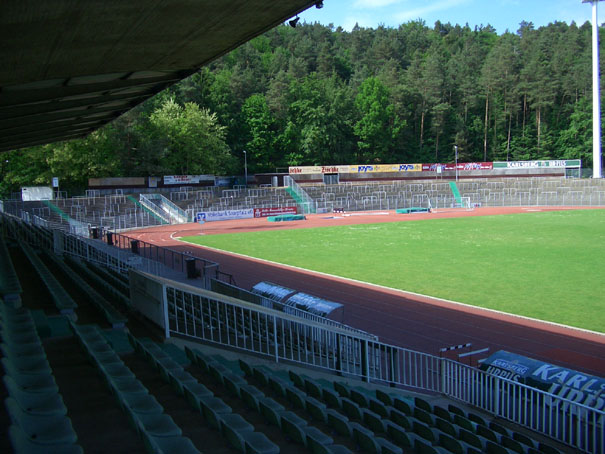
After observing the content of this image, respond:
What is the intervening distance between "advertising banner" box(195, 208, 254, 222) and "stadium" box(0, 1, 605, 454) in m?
22.8

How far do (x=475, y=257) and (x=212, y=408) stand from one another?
21982mm

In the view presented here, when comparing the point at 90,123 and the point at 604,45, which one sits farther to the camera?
the point at 604,45

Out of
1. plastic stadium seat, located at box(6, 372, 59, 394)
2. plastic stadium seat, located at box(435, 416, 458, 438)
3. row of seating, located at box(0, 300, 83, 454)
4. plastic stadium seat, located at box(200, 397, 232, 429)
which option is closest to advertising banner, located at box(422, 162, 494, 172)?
plastic stadium seat, located at box(435, 416, 458, 438)

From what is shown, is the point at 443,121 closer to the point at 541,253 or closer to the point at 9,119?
the point at 541,253

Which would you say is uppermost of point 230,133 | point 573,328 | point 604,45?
point 604,45

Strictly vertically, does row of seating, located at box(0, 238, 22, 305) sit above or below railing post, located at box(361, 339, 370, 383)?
above

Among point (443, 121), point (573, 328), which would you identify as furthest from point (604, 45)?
point (573, 328)

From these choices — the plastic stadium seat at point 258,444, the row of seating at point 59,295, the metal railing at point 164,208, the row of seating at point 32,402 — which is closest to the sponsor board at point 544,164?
the metal railing at point 164,208

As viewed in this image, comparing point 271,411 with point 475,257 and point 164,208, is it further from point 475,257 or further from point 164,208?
point 164,208

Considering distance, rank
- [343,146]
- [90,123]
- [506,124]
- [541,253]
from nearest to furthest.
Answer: [90,123] < [541,253] < [343,146] < [506,124]

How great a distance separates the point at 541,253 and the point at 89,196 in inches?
1667

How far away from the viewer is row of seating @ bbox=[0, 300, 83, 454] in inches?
139

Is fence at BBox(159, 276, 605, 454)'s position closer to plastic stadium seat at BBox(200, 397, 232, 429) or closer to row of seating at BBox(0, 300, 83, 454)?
plastic stadium seat at BBox(200, 397, 232, 429)

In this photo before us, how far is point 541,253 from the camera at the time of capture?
2569cm
